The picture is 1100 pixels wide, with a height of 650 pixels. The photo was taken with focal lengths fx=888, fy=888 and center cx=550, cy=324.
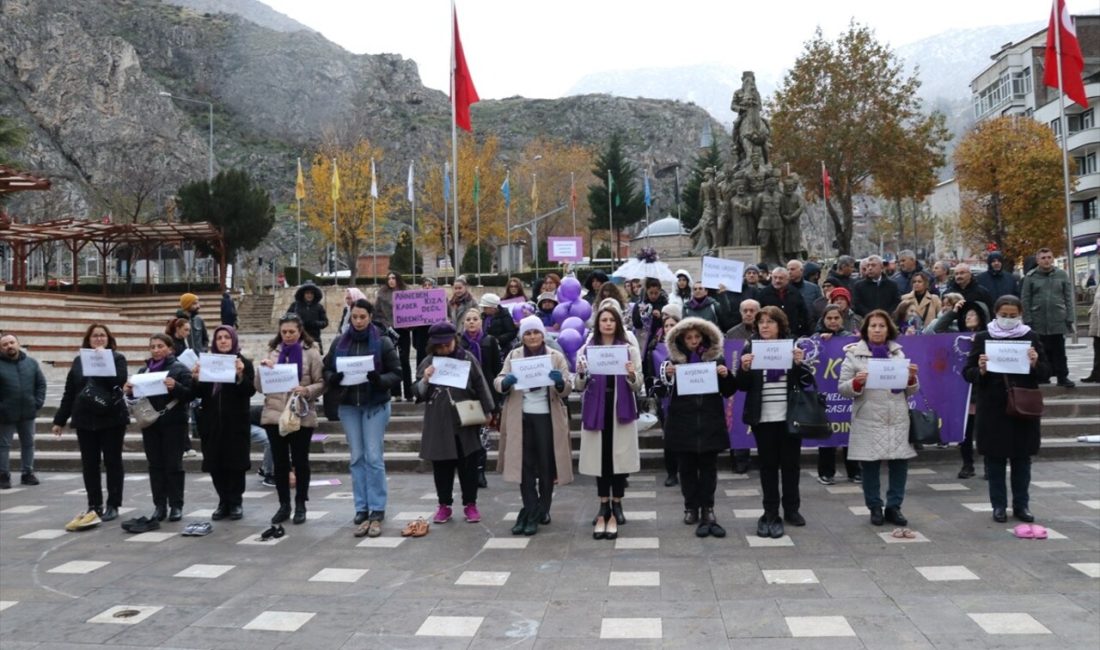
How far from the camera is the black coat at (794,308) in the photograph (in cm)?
1074

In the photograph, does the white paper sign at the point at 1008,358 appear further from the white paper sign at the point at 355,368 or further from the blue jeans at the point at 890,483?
the white paper sign at the point at 355,368

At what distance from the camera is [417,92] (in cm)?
13625

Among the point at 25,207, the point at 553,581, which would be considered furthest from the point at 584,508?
the point at 25,207

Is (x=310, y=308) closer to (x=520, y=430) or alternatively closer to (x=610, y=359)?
(x=520, y=430)

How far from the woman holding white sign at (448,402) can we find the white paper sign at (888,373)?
10.5 ft

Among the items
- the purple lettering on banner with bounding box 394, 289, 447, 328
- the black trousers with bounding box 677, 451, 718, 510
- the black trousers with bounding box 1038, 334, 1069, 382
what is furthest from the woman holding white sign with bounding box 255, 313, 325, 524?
the black trousers with bounding box 1038, 334, 1069, 382

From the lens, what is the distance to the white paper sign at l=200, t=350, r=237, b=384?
7898mm

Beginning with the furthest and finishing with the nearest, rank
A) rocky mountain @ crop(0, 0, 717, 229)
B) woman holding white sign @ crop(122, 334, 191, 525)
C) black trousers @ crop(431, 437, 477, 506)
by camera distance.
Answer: rocky mountain @ crop(0, 0, 717, 229), woman holding white sign @ crop(122, 334, 191, 525), black trousers @ crop(431, 437, 477, 506)

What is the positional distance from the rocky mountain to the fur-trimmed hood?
2275 inches

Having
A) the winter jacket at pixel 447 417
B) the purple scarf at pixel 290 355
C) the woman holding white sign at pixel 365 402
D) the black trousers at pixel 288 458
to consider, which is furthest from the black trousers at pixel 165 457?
the winter jacket at pixel 447 417

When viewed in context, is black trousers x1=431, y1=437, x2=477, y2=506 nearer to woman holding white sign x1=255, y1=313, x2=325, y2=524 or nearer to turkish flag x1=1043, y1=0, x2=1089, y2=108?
woman holding white sign x1=255, y1=313, x2=325, y2=524

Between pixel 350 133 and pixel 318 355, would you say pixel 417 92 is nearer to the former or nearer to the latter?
pixel 350 133

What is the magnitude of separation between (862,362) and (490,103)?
549 ft

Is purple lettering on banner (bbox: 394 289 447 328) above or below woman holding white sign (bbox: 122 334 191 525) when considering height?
above
